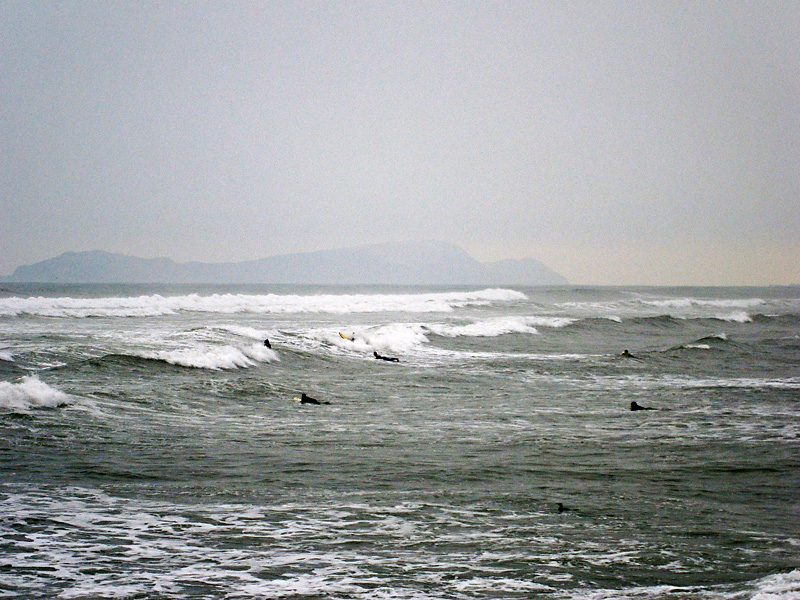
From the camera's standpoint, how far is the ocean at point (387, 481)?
616cm

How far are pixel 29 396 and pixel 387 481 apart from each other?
791cm

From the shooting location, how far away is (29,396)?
1338cm

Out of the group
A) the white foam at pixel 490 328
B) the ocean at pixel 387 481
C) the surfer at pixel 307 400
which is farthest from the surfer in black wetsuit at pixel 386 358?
the white foam at pixel 490 328

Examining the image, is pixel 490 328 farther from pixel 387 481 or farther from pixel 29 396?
pixel 387 481

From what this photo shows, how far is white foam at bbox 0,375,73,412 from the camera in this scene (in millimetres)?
13055

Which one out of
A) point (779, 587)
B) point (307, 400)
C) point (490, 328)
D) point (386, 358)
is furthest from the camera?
point (490, 328)

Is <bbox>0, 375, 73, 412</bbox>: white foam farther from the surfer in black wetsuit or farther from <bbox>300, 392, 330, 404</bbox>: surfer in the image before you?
the surfer in black wetsuit

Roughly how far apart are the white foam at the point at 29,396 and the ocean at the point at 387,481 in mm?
44

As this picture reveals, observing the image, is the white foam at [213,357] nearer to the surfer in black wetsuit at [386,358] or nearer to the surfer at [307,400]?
the surfer in black wetsuit at [386,358]

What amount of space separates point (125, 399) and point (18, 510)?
7125 mm

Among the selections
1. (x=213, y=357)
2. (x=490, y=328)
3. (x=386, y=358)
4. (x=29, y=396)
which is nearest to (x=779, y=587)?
(x=29, y=396)

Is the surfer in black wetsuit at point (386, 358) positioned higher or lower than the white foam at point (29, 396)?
lower

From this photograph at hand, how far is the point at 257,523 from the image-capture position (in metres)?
7.41

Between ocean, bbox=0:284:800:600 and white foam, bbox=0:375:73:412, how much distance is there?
44 mm
